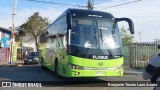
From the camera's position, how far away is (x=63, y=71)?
1476cm

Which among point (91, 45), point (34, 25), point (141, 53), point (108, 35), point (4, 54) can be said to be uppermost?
point (34, 25)

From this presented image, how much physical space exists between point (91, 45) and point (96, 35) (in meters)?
0.52

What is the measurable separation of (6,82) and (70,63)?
304 centimetres

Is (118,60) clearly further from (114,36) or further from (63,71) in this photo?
(63,71)

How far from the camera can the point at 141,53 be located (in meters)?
25.4

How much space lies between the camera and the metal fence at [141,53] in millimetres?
24688

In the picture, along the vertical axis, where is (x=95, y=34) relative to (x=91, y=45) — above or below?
above

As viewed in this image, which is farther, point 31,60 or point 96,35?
point 31,60

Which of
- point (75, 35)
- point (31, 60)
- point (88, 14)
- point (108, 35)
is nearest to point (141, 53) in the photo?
point (108, 35)

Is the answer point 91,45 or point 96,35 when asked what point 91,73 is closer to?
point 91,45

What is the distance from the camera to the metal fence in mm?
24688

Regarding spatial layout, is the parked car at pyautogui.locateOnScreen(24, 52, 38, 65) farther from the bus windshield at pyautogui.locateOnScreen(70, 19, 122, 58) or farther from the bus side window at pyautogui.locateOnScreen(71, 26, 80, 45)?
the bus side window at pyautogui.locateOnScreen(71, 26, 80, 45)

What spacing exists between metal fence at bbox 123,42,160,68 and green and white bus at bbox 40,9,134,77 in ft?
34.3

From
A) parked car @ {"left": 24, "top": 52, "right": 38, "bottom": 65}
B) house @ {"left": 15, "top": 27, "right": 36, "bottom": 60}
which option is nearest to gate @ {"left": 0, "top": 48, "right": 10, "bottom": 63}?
house @ {"left": 15, "top": 27, "right": 36, "bottom": 60}
